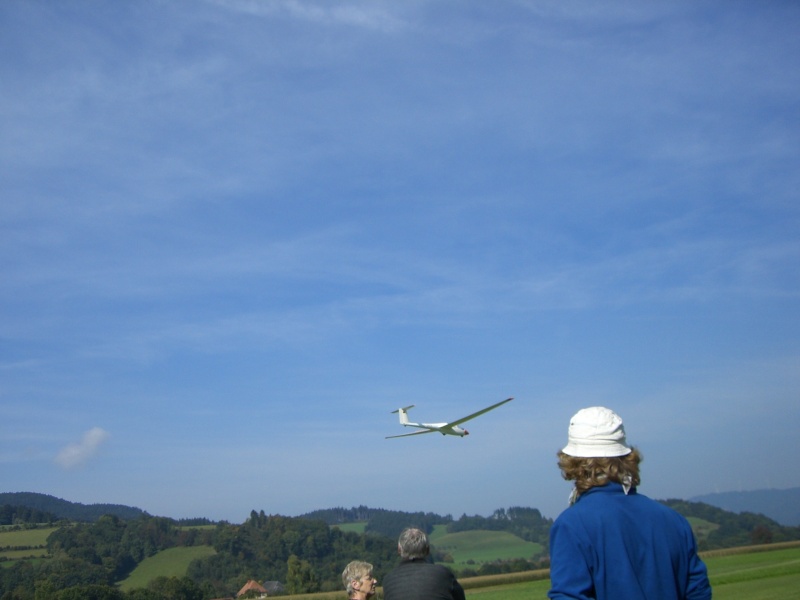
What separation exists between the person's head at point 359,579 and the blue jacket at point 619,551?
265 cm

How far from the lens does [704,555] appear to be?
5591 cm

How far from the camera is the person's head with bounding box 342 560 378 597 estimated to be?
16.9ft

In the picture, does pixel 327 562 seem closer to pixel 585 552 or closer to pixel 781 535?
pixel 781 535

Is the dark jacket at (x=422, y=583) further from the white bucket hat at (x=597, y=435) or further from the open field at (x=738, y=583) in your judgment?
the open field at (x=738, y=583)

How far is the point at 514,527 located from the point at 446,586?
12305 centimetres

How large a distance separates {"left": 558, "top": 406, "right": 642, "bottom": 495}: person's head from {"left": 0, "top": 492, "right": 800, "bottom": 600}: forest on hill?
37792 millimetres

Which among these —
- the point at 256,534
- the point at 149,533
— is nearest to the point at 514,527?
the point at 256,534

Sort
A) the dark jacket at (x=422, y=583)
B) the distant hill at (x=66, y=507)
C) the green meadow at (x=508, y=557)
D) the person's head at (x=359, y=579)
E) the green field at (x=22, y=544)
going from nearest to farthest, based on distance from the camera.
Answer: the dark jacket at (x=422, y=583) < the person's head at (x=359, y=579) < the green meadow at (x=508, y=557) < the green field at (x=22, y=544) < the distant hill at (x=66, y=507)

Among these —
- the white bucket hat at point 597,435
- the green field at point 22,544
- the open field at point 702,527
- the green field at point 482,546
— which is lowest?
the green field at point 482,546

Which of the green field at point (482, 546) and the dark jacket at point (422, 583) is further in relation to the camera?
the green field at point (482, 546)

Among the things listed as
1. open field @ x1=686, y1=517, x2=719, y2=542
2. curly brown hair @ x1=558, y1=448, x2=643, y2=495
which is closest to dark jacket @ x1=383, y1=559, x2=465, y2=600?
curly brown hair @ x1=558, y1=448, x2=643, y2=495

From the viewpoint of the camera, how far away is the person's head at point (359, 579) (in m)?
5.14

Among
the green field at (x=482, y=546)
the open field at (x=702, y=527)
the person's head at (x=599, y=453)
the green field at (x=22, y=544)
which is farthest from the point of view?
the green field at (x=482, y=546)

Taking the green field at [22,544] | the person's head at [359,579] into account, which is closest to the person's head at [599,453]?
the person's head at [359,579]
